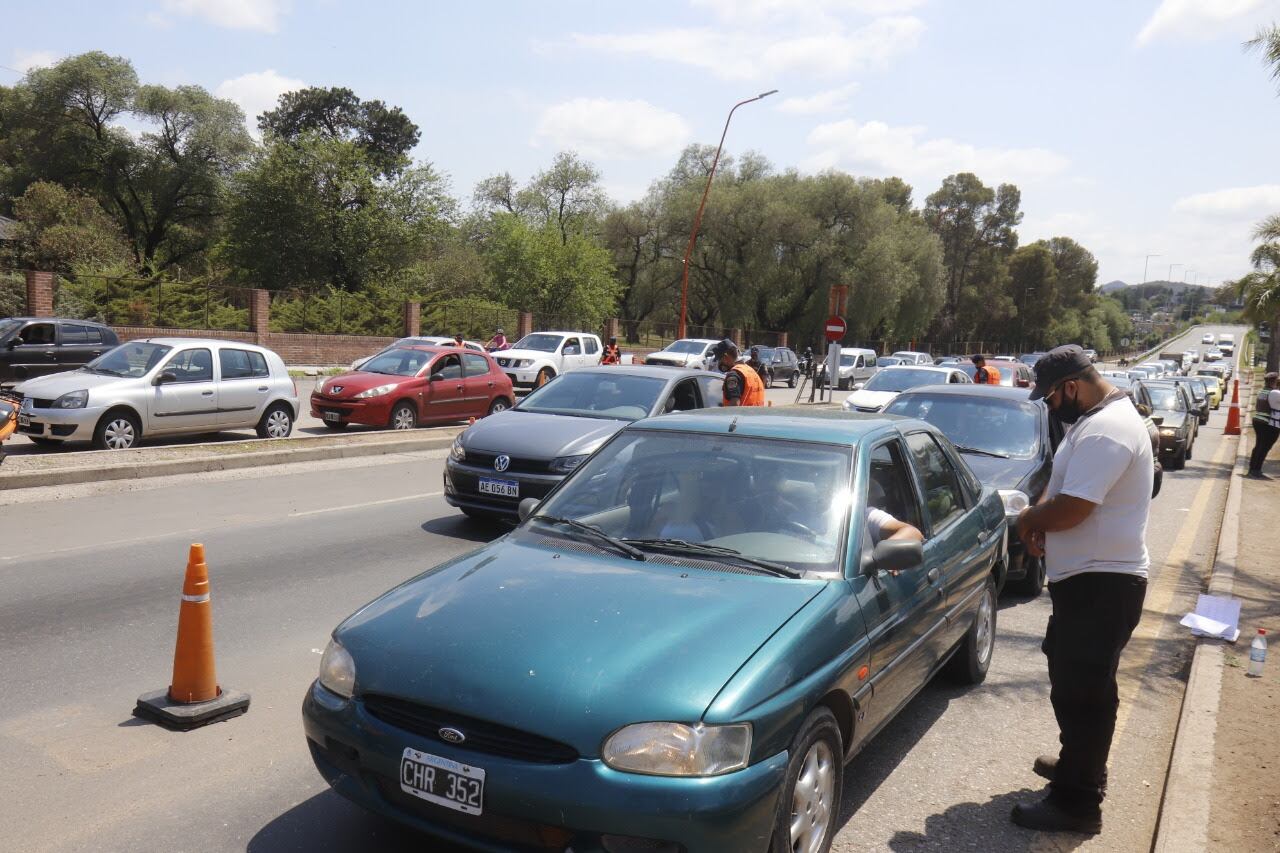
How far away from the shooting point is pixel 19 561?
754 cm

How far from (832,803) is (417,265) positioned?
50.6 meters

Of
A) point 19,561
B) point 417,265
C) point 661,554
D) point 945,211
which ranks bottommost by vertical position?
point 19,561

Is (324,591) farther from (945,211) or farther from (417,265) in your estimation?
(945,211)

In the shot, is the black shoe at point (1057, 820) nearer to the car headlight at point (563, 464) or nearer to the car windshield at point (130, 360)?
the car headlight at point (563, 464)

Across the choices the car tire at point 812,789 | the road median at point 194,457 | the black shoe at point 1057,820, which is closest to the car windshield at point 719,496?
the car tire at point 812,789

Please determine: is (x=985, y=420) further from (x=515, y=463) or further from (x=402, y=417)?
(x=402, y=417)

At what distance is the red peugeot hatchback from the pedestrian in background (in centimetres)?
1303

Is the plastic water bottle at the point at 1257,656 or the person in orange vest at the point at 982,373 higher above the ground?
the person in orange vest at the point at 982,373

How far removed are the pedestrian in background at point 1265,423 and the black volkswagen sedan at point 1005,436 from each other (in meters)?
9.75

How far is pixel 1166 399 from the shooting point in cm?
2119

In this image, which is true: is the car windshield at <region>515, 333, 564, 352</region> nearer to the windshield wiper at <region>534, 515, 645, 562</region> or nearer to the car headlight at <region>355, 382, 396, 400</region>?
the car headlight at <region>355, 382, 396, 400</region>

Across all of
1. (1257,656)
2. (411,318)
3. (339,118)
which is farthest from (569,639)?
(339,118)

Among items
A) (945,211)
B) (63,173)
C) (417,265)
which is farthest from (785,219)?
(945,211)

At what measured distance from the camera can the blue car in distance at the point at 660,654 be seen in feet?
9.64
